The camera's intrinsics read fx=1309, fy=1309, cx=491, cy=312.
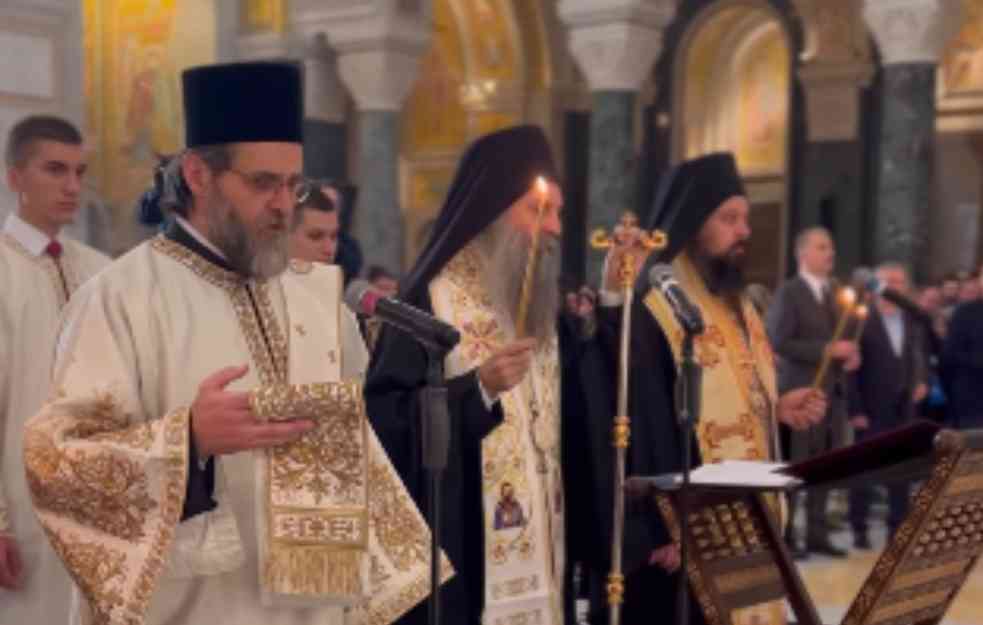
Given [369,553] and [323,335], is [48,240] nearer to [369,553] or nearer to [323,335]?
[323,335]

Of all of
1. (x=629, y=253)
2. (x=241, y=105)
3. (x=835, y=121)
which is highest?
(x=835, y=121)

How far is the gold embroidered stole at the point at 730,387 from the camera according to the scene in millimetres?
4301

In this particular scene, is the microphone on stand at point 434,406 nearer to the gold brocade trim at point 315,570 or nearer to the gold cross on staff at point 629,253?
the gold brocade trim at point 315,570

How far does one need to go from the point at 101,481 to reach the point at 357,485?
0.44m

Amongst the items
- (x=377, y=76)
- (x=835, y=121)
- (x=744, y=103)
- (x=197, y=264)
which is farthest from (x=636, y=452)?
(x=744, y=103)

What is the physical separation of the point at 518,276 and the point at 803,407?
1.28 metres

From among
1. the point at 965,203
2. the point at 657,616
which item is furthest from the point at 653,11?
the point at 657,616

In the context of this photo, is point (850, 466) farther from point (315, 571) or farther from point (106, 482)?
point (106, 482)

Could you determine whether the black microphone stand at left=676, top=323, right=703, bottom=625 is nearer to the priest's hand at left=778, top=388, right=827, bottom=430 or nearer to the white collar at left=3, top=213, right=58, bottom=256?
the priest's hand at left=778, top=388, right=827, bottom=430

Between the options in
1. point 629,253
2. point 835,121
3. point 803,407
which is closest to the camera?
point 629,253

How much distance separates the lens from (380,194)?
13.6 meters

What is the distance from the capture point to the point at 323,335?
251cm

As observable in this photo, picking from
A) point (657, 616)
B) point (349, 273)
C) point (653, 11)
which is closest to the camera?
point (657, 616)

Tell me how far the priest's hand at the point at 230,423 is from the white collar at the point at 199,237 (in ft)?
1.21
